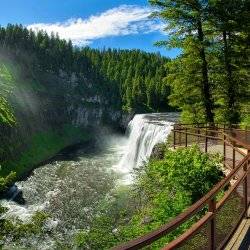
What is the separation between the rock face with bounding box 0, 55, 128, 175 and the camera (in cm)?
8347

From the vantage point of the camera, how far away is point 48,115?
122 m

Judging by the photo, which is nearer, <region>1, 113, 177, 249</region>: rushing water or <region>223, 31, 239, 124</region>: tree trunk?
<region>223, 31, 239, 124</region>: tree trunk

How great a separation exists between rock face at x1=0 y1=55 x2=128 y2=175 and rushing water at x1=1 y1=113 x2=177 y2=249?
37.6 feet

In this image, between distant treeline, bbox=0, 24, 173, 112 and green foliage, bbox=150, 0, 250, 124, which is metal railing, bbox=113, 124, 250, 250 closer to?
green foliage, bbox=150, 0, 250, 124

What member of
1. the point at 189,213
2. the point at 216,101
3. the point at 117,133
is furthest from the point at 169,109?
the point at 189,213

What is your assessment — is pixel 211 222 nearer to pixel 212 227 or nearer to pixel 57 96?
pixel 212 227

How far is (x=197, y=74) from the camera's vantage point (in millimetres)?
33531

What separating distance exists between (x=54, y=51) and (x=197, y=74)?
484ft

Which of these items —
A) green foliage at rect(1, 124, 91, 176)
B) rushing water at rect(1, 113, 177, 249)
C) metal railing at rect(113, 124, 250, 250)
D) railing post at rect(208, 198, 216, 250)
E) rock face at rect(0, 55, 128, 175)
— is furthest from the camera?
rock face at rect(0, 55, 128, 175)

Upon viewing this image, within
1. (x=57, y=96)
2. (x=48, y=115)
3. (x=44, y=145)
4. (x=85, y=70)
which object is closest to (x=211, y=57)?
(x=44, y=145)

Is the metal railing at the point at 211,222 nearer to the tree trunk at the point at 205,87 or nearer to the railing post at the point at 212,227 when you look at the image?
the railing post at the point at 212,227

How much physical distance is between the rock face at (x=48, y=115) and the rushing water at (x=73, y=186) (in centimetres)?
1147

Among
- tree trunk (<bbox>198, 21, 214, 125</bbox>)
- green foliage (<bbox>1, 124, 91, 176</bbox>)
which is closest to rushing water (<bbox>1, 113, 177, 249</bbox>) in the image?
green foliage (<bbox>1, 124, 91, 176</bbox>)

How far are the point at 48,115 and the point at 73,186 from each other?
2974 inches
